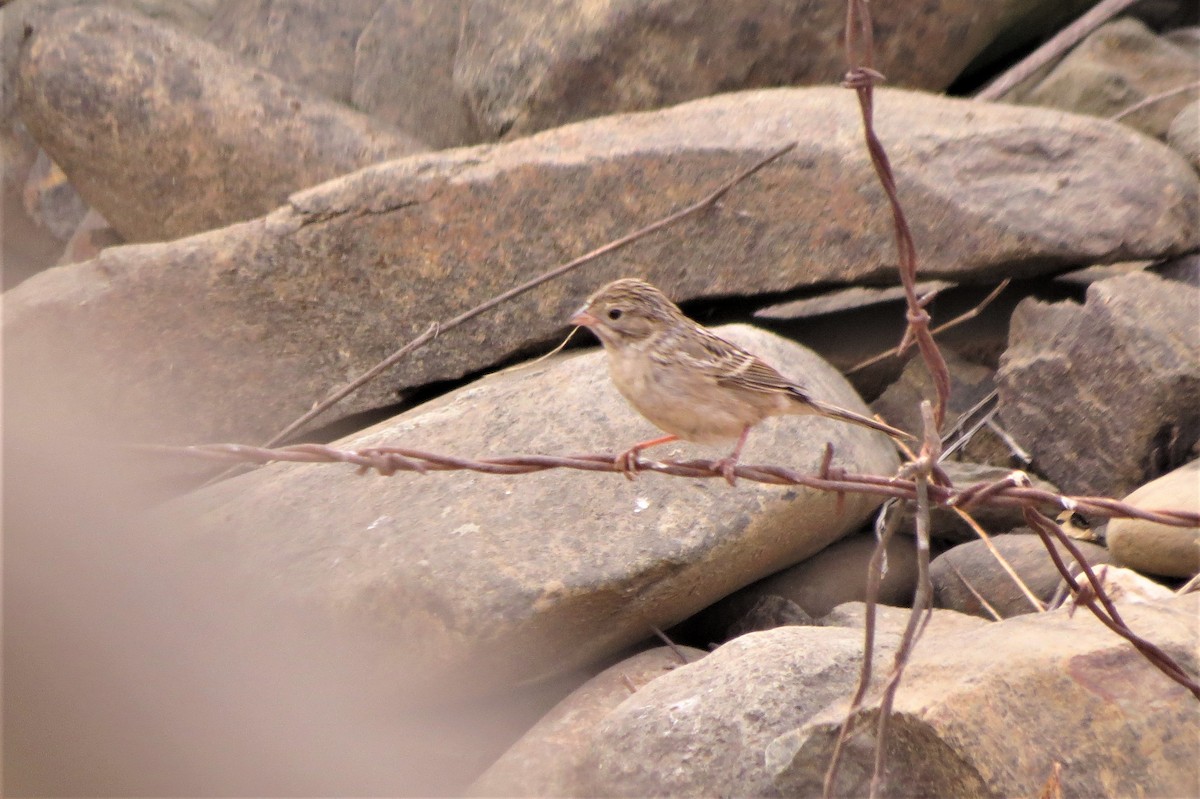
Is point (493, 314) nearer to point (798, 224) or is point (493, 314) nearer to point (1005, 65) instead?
point (798, 224)

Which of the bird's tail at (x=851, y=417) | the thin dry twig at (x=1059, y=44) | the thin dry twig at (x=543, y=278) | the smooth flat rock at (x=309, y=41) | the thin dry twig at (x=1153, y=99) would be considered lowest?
the bird's tail at (x=851, y=417)

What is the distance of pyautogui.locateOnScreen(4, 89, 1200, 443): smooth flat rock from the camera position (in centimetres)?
521

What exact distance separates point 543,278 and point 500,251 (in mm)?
283

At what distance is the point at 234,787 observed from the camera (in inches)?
50.6

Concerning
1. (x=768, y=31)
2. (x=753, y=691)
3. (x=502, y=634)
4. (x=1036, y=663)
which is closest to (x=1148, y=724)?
(x=1036, y=663)

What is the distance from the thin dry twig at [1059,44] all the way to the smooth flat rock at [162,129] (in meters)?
3.68

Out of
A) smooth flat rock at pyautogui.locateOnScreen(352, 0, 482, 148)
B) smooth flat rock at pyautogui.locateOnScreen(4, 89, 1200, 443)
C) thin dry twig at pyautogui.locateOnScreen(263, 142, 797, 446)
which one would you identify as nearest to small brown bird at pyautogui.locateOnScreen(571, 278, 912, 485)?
thin dry twig at pyautogui.locateOnScreen(263, 142, 797, 446)

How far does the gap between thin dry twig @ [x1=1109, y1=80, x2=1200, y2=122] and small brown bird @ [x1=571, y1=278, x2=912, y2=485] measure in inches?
154

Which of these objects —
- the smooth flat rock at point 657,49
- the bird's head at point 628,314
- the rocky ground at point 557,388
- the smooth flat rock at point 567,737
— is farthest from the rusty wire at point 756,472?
the smooth flat rock at point 657,49

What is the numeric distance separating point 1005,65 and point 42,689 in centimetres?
765

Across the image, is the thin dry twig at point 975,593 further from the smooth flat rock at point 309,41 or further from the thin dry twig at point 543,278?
the smooth flat rock at point 309,41

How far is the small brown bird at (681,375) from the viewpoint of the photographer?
3.56m

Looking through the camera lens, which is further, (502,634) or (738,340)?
(738,340)

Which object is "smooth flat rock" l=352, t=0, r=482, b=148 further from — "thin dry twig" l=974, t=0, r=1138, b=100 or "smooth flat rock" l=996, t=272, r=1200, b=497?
"smooth flat rock" l=996, t=272, r=1200, b=497
